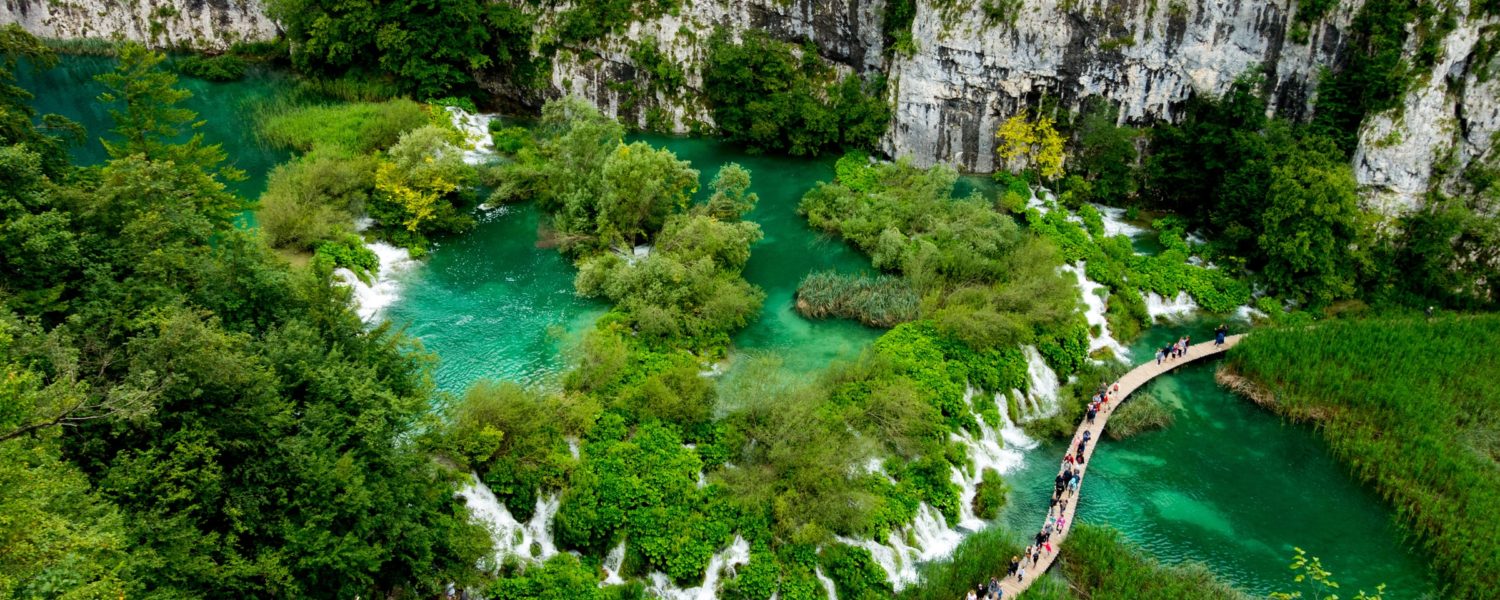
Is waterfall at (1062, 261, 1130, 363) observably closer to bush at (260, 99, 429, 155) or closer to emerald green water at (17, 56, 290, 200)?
bush at (260, 99, 429, 155)

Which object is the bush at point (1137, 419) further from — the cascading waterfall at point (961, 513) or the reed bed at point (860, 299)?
the reed bed at point (860, 299)

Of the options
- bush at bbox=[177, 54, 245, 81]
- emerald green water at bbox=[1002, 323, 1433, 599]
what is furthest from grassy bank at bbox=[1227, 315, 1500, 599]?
bush at bbox=[177, 54, 245, 81]

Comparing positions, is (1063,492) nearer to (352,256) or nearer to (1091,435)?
(1091,435)

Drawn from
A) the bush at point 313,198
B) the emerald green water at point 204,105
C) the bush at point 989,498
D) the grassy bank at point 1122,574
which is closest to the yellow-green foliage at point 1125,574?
the grassy bank at point 1122,574

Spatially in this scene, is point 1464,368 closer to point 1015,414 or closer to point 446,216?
point 1015,414

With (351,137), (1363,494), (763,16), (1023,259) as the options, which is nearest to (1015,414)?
(1023,259)

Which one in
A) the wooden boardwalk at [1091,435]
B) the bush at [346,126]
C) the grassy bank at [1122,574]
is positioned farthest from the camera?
the bush at [346,126]

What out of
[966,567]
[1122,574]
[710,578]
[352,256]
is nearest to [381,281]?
[352,256]

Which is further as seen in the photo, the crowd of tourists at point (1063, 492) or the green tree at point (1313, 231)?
the green tree at point (1313, 231)
